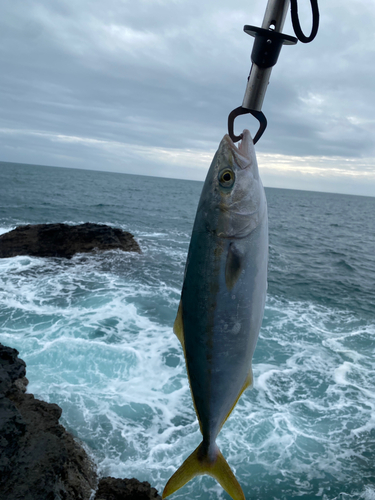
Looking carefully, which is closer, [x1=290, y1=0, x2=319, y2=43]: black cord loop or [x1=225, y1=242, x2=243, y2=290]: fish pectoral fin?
[x1=290, y1=0, x2=319, y2=43]: black cord loop

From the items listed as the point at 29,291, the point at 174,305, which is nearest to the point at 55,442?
the point at 174,305

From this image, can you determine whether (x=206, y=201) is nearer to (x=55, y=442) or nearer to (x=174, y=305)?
(x=55, y=442)

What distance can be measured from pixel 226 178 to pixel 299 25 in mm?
1101

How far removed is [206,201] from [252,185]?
13.6 inches

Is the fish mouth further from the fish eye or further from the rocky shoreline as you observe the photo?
the rocky shoreline

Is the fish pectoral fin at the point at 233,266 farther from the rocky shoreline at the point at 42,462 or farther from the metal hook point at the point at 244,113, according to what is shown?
the rocky shoreline at the point at 42,462

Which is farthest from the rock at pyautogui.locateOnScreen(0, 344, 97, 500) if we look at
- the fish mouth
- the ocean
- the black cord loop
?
the black cord loop

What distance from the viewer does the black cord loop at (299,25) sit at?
7.54ft

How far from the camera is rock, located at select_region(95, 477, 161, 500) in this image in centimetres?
664

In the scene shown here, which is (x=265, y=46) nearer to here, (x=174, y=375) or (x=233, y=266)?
(x=233, y=266)

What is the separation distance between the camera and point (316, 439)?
938 centimetres

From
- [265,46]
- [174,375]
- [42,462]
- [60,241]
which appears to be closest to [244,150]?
[265,46]

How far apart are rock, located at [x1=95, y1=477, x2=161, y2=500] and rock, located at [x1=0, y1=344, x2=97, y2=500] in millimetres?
309

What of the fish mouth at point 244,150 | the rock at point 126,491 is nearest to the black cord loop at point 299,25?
the fish mouth at point 244,150
